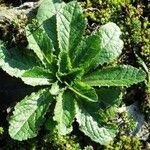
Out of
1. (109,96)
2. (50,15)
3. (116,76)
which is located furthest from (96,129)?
(50,15)

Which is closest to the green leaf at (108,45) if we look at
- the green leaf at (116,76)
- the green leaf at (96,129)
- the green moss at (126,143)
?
the green leaf at (116,76)

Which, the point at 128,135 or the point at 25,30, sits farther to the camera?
the point at 128,135

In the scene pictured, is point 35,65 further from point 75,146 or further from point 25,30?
point 75,146

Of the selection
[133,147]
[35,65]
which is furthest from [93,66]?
[133,147]

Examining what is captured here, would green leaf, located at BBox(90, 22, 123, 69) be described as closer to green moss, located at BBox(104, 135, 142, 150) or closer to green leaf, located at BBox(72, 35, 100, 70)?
green leaf, located at BBox(72, 35, 100, 70)

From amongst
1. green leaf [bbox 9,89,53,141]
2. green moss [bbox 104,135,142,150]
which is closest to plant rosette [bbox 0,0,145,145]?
green leaf [bbox 9,89,53,141]

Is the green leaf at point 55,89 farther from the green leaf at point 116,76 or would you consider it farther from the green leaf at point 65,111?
the green leaf at point 116,76
